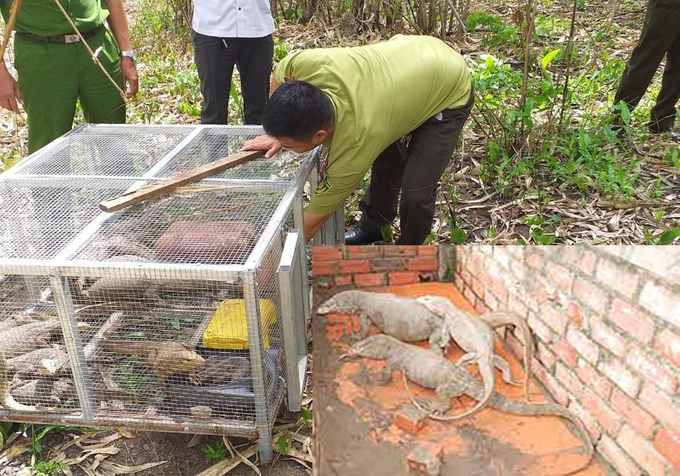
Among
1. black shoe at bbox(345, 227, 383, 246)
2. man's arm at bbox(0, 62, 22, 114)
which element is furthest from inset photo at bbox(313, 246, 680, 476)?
man's arm at bbox(0, 62, 22, 114)

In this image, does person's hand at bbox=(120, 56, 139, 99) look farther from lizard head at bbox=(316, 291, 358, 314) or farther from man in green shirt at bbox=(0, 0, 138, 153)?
lizard head at bbox=(316, 291, 358, 314)

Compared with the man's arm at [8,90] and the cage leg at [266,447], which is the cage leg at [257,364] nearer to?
the cage leg at [266,447]

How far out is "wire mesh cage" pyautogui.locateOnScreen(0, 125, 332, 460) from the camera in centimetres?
178

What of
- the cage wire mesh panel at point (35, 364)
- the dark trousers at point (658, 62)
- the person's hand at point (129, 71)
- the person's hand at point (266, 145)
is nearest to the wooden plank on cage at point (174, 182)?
the person's hand at point (266, 145)

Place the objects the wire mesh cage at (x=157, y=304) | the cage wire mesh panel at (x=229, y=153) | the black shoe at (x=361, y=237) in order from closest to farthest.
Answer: the wire mesh cage at (x=157, y=304), the cage wire mesh panel at (x=229, y=153), the black shoe at (x=361, y=237)

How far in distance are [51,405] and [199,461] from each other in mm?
567

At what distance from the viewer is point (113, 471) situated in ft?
6.66

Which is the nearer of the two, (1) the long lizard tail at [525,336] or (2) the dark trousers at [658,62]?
(1) the long lizard tail at [525,336]

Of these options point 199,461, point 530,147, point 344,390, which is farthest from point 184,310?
point 530,147

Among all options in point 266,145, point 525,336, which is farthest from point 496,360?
point 266,145

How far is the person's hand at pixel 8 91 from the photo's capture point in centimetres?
291

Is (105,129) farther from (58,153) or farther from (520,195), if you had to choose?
(520,195)

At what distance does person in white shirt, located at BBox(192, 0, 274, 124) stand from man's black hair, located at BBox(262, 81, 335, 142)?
4.68ft

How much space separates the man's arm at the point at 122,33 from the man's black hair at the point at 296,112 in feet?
5.64
